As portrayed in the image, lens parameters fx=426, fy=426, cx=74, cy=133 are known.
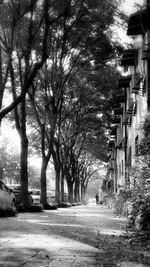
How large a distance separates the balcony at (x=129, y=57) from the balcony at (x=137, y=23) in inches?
103

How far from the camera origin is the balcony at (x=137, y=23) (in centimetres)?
1529

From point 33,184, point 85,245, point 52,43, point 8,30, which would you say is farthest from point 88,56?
point 33,184

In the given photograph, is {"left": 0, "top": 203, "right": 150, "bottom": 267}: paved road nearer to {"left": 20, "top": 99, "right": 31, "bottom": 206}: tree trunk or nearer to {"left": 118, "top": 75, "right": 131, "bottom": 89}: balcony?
{"left": 20, "top": 99, "right": 31, "bottom": 206}: tree trunk

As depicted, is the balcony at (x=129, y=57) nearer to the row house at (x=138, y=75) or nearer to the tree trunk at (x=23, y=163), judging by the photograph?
the row house at (x=138, y=75)

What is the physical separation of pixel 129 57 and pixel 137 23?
4.18 m

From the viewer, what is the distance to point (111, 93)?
27.7 m

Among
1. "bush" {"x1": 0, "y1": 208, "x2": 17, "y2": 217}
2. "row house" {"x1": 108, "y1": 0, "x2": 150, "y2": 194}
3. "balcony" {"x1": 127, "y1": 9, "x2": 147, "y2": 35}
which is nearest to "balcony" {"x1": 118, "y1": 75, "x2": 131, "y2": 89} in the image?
"row house" {"x1": 108, "y1": 0, "x2": 150, "y2": 194}

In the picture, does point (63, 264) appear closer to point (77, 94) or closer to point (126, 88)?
point (126, 88)

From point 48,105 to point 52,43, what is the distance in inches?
187

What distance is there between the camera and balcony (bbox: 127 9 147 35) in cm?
1529

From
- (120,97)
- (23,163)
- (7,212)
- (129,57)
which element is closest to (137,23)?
(129,57)

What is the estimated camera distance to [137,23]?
16016 mm

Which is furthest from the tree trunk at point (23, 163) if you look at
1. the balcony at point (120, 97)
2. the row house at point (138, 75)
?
the balcony at point (120, 97)

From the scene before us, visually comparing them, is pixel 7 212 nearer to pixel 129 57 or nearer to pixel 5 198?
pixel 5 198
